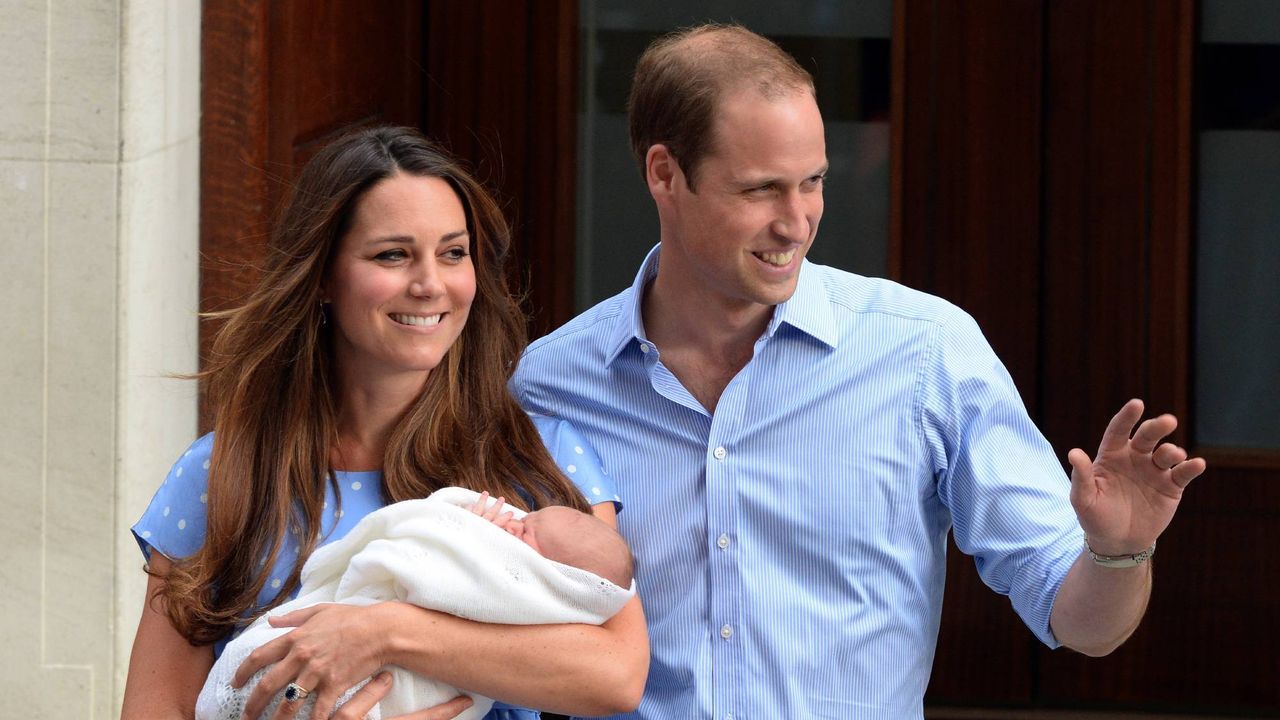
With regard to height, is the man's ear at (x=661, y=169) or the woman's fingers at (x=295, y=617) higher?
the man's ear at (x=661, y=169)

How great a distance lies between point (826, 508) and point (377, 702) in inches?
27.3

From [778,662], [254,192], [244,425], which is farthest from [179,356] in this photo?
[778,662]

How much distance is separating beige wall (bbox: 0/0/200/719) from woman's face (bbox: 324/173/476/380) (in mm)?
970

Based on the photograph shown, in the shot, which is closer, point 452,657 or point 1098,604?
point 452,657

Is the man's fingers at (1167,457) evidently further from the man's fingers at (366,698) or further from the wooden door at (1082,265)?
the wooden door at (1082,265)

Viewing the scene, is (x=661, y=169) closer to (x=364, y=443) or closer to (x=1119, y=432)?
(x=364, y=443)

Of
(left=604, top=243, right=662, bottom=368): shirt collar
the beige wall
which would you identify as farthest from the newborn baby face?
the beige wall

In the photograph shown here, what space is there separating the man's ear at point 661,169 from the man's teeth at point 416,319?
40 centimetres

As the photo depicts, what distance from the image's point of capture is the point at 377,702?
1.99 metres

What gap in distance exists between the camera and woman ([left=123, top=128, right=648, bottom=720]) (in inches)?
79.4

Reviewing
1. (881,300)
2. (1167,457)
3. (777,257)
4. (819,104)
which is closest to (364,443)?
(777,257)

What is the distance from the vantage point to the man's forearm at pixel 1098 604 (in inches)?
81.2

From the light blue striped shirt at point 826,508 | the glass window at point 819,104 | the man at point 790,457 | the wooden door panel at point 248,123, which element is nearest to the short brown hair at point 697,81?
the man at point 790,457

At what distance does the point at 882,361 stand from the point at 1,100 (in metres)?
1.79
